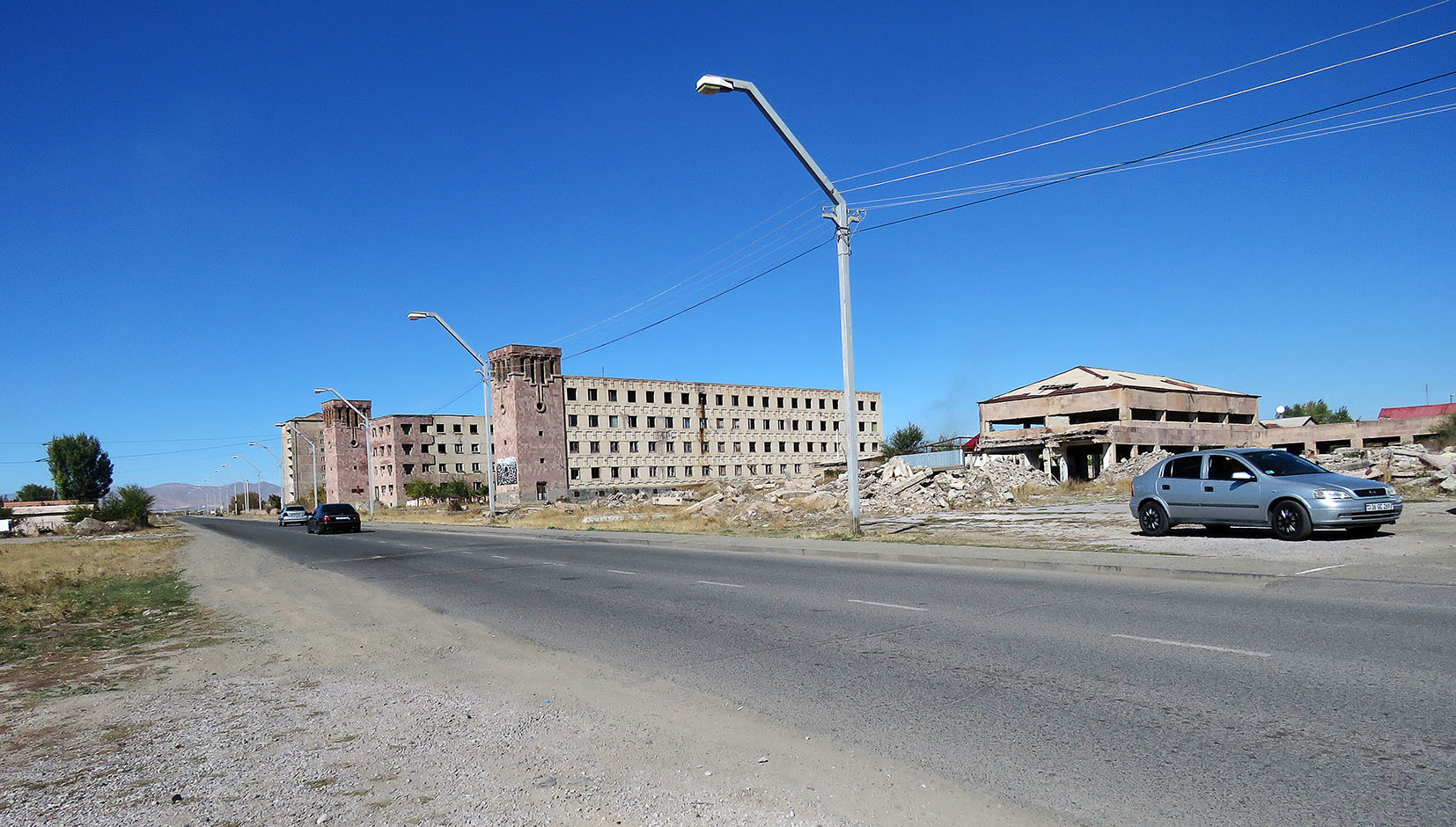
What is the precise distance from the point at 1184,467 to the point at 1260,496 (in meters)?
1.78

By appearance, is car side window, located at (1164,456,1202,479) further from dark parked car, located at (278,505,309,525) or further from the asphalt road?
dark parked car, located at (278,505,309,525)

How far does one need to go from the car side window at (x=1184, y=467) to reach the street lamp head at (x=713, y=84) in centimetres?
1126

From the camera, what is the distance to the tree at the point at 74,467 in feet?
412

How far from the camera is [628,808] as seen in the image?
419cm

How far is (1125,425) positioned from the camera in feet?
159

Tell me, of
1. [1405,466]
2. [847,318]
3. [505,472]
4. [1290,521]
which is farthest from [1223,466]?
[505,472]

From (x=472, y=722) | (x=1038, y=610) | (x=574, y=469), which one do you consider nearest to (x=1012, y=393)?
(x=574, y=469)

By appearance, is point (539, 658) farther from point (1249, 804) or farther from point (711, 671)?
point (1249, 804)

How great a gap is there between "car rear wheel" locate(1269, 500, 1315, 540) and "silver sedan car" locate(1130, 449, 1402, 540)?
0.01 metres

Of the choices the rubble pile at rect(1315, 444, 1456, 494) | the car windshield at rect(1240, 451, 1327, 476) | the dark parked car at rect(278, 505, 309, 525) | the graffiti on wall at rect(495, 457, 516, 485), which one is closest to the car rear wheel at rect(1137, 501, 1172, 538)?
the car windshield at rect(1240, 451, 1327, 476)

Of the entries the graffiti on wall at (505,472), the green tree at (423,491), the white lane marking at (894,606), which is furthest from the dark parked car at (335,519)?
the green tree at (423,491)

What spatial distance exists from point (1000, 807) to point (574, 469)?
291 feet

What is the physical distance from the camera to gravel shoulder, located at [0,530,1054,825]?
13.8ft

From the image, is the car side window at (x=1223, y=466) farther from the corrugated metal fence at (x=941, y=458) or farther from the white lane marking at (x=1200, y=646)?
the corrugated metal fence at (x=941, y=458)
